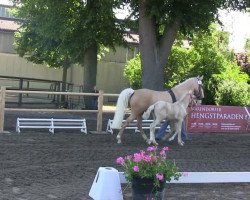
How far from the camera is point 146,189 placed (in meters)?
6.72

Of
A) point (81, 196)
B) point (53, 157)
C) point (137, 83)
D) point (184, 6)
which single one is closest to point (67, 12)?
point (184, 6)

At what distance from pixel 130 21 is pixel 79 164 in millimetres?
14643

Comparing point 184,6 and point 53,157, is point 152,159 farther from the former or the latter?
point 184,6

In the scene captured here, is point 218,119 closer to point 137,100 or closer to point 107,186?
point 137,100

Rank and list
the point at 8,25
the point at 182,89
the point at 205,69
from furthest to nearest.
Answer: the point at 8,25 → the point at 205,69 → the point at 182,89

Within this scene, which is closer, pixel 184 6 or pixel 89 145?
pixel 89 145

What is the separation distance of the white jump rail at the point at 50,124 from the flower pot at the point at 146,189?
9242mm

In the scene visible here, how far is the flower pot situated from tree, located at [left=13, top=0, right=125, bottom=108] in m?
14.2

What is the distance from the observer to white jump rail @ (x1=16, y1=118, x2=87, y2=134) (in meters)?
15.7

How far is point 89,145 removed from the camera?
13.3m

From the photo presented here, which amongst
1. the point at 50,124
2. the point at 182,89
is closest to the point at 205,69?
the point at 50,124

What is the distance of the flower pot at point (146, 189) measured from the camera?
6.69 m

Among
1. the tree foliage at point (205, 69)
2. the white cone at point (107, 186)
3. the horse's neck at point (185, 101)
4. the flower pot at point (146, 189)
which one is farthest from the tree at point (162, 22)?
the flower pot at point (146, 189)

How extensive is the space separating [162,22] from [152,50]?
148 cm
